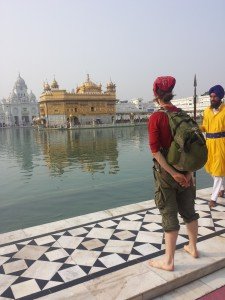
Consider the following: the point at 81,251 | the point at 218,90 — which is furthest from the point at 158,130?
the point at 218,90

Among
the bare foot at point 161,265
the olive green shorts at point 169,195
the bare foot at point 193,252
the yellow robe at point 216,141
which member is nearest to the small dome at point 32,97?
the yellow robe at point 216,141

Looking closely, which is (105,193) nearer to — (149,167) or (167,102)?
(149,167)

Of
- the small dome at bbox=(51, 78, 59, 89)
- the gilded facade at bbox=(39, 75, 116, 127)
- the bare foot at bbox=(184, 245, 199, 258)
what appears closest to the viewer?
the bare foot at bbox=(184, 245, 199, 258)

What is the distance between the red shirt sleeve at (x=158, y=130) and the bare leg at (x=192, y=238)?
92 centimetres

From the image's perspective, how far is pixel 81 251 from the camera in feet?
12.6

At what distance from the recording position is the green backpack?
2748 mm

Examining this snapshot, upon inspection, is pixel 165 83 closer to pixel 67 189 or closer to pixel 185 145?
pixel 185 145

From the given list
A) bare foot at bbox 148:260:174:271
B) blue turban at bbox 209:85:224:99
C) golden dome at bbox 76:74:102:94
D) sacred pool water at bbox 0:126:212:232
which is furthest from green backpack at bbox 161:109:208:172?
golden dome at bbox 76:74:102:94

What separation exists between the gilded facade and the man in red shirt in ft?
201

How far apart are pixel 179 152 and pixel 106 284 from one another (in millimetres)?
1409

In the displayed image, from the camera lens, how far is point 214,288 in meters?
3.04

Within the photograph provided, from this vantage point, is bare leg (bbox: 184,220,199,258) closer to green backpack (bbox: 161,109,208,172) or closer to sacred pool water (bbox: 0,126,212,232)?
green backpack (bbox: 161,109,208,172)

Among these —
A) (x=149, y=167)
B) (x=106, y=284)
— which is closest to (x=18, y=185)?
(x=149, y=167)

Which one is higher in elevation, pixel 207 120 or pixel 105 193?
pixel 207 120
